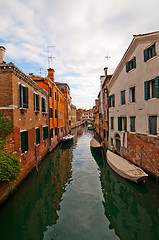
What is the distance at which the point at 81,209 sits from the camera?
6.42 metres

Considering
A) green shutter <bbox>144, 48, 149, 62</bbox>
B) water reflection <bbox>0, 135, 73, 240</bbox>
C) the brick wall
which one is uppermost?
green shutter <bbox>144, 48, 149, 62</bbox>

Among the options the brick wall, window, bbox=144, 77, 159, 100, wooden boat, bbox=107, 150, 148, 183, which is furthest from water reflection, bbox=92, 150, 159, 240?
window, bbox=144, 77, 159, 100

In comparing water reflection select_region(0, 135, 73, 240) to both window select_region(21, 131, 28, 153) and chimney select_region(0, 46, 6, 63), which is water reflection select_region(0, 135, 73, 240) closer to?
window select_region(21, 131, 28, 153)

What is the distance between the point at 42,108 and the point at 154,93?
10402 mm

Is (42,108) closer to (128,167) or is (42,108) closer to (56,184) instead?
(56,184)

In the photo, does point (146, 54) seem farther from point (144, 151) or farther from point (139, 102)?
point (144, 151)

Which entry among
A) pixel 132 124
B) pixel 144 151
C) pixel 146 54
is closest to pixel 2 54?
pixel 146 54

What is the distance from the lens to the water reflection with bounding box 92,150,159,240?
204 inches

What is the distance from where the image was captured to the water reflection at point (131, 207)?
5180 mm

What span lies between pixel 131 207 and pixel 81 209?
2542mm

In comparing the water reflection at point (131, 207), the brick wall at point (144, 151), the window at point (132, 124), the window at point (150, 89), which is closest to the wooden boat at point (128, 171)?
the water reflection at point (131, 207)

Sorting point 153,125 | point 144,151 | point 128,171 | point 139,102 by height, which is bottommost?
point 128,171

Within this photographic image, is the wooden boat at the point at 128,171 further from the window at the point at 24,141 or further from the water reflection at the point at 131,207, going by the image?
the window at the point at 24,141

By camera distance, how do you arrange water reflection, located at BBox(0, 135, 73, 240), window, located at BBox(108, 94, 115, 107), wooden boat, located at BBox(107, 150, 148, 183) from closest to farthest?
water reflection, located at BBox(0, 135, 73, 240)
wooden boat, located at BBox(107, 150, 148, 183)
window, located at BBox(108, 94, 115, 107)
